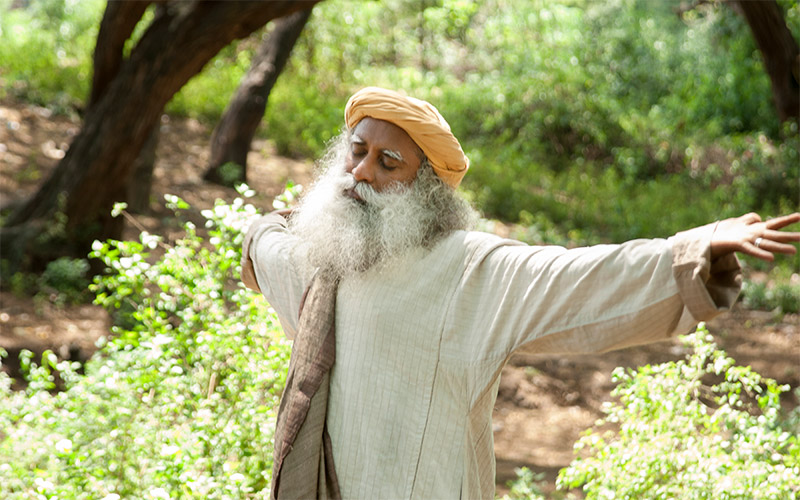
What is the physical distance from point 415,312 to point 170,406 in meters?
1.18

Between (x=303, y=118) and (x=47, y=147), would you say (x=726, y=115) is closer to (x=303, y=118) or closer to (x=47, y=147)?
(x=303, y=118)

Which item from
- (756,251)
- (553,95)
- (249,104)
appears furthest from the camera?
(553,95)

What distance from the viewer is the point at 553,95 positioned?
38.2ft

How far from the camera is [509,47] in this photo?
14.2 meters

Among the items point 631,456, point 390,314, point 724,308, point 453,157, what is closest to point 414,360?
point 390,314

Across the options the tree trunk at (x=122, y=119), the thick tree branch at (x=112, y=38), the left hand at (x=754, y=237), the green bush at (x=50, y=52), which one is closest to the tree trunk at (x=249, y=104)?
the green bush at (x=50, y=52)

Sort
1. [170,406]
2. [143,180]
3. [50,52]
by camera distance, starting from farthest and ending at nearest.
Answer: [50,52], [143,180], [170,406]

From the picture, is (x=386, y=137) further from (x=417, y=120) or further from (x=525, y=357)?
(x=525, y=357)

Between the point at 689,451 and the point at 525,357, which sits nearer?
the point at 689,451

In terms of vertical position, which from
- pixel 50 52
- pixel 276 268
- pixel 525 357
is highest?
pixel 50 52

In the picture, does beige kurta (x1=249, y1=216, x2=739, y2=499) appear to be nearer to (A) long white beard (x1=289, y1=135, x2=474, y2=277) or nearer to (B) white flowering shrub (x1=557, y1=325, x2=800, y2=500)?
(A) long white beard (x1=289, y1=135, x2=474, y2=277)

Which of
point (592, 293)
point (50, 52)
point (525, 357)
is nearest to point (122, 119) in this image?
point (525, 357)

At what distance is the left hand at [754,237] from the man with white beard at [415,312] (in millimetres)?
72

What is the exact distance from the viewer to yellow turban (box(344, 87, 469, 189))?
208cm
